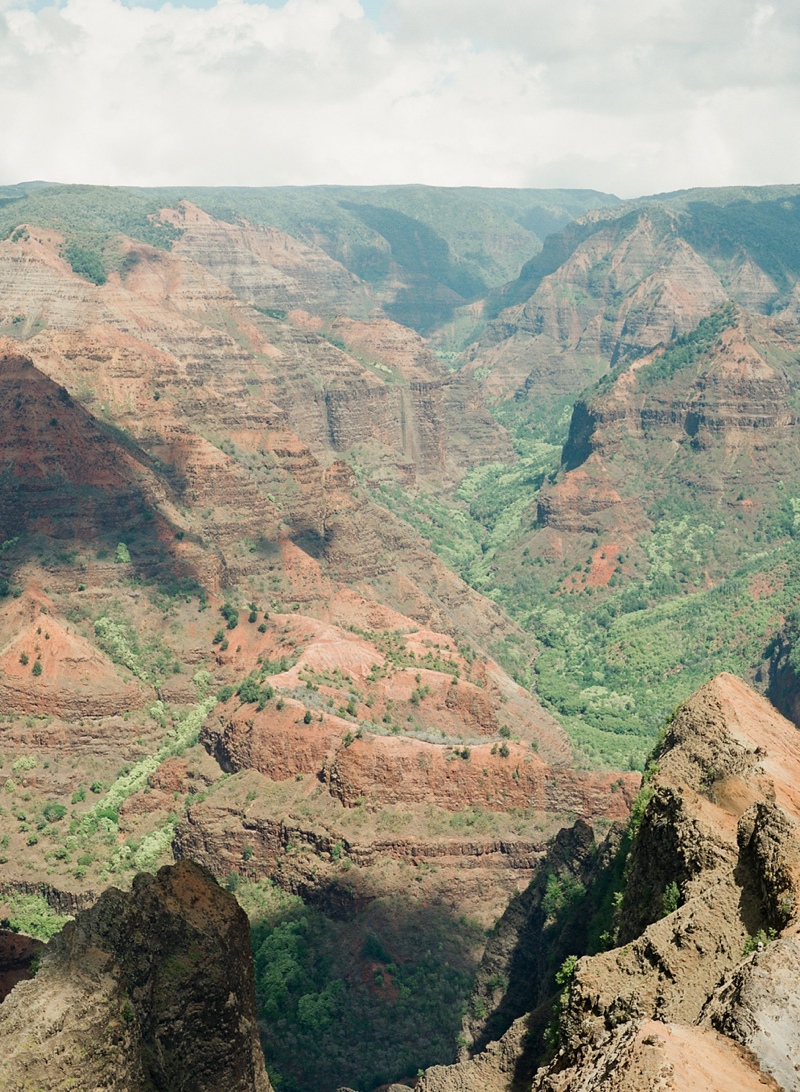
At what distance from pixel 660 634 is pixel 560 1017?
128970mm

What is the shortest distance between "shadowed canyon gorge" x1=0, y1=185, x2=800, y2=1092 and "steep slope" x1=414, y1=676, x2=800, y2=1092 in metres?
0.12

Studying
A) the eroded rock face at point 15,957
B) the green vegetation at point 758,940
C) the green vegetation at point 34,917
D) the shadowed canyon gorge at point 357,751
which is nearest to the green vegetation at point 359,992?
the shadowed canyon gorge at point 357,751

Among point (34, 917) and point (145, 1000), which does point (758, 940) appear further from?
point (34, 917)

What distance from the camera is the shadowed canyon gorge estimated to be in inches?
1560

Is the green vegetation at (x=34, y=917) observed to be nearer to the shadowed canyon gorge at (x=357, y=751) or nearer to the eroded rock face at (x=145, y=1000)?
the shadowed canyon gorge at (x=357, y=751)

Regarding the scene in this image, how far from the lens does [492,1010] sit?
2557 inches

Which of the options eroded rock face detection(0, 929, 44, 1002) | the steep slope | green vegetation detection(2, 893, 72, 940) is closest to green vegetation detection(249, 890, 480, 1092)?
green vegetation detection(2, 893, 72, 940)

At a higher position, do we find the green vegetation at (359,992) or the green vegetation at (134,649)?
the green vegetation at (134,649)

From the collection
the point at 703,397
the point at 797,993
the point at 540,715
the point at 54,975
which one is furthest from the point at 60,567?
the point at 703,397

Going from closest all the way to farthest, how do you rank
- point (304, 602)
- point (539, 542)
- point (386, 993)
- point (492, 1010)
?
point (492, 1010) < point (386, 993) < point (304, 602) < point (539, 542)

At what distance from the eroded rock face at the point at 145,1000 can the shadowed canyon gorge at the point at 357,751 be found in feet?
0.43

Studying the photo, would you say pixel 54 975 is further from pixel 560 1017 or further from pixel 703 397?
pixel 703 397

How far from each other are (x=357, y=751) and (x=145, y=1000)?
1559 inches

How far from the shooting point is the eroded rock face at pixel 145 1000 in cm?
3900
